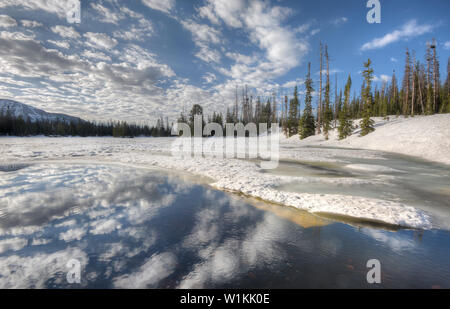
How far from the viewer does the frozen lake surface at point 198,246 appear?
243cm

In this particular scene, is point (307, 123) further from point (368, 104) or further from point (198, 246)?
point (198, 246)

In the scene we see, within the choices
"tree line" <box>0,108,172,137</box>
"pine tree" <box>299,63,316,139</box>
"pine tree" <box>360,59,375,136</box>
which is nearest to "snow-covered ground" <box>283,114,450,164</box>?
"pine tree" <box>360,59,375,136</box>

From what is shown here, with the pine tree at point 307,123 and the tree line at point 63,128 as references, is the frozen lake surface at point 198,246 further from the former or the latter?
the tree line at point 63,128

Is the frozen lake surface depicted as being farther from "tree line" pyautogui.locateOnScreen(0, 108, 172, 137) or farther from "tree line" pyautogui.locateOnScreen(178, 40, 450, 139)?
"tree line" pyautogui.locateOnScreen(0, 108, 172, 137)

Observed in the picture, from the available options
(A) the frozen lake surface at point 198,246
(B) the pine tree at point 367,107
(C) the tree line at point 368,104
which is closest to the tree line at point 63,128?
(C) the tree line at point 368,104

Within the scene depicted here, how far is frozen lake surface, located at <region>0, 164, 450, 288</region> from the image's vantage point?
2.43 meters

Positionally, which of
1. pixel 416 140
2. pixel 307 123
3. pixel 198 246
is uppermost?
pixel 307 123

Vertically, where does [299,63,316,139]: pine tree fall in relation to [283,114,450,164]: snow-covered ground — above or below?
above

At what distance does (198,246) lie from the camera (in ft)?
10.3

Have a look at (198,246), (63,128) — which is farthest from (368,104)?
(63,128)

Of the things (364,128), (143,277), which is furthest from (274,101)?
(143,277)

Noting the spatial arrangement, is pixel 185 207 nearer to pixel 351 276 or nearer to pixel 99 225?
pixel 99 225

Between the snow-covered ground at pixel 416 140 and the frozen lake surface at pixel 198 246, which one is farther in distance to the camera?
the snow-covered ground at pixel 416 140

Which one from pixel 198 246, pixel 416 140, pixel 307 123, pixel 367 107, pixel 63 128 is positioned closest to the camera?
pixel 198 246
